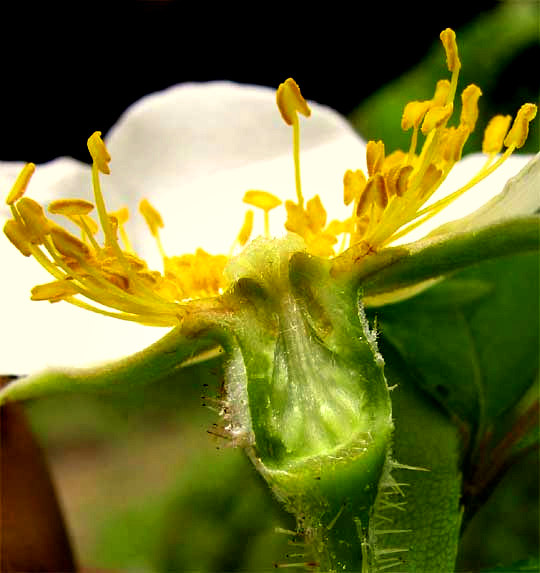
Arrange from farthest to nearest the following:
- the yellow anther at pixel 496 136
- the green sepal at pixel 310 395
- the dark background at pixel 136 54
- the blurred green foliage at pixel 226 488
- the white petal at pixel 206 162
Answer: the dark background at pixel 136 54, the blurred green foliage at pixel 226 488, the white petal at pixel 206 162, the yellow anther at pixel 496 136, the green sepal at pixel 310 395

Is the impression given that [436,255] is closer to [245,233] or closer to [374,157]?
[374,157]

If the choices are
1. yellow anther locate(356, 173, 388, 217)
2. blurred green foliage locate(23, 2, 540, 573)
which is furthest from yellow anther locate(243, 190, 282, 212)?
blurred green foliage locate(23, 2, 540, 573)

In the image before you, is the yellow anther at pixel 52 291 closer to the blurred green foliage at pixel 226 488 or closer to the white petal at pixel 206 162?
the white petal at pixel 206 162

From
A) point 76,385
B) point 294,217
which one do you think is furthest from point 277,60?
point 76,385

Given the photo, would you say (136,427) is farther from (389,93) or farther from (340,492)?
(340,492)

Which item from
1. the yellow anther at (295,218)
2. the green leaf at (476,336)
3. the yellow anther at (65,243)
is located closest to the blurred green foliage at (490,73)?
the green leaf at (476,336)

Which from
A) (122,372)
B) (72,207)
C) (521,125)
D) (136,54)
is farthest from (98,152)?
(136,54)
